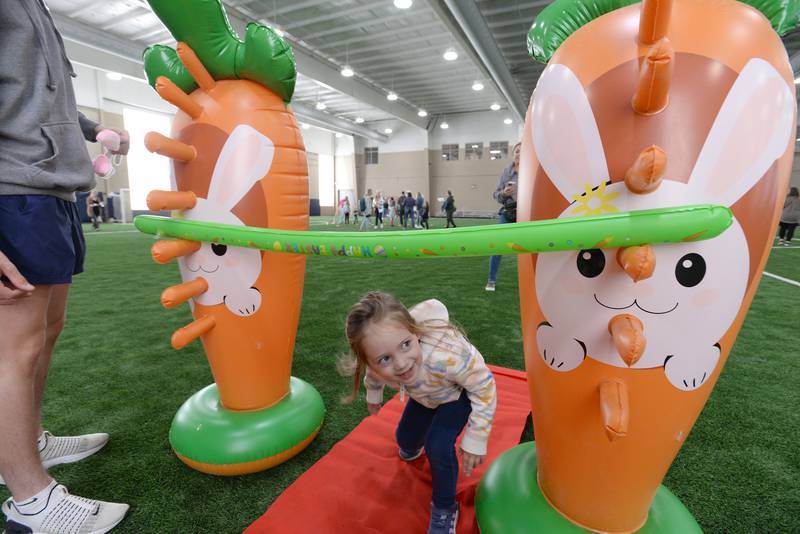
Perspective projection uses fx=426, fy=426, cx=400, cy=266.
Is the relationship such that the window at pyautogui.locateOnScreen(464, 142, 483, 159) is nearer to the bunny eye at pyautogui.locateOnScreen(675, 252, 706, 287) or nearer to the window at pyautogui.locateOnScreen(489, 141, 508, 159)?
the window at pyautogui.locateOnScreen(489, 141, 508, 159)

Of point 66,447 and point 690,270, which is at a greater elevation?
point 690,270

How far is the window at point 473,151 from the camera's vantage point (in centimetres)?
1891

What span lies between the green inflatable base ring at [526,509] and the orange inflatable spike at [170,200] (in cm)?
131

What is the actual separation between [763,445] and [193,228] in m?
2.27

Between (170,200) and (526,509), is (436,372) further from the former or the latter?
(170,200)

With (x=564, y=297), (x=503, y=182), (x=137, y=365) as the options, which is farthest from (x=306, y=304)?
(x=564, y=297)

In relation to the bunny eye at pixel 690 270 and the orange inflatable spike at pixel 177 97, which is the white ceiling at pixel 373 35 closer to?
the orange inflatable spike at pixel 177 97

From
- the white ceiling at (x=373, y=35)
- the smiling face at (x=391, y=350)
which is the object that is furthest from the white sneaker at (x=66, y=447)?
the white ceiling at (x=373, y=35)

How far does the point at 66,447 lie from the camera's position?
1.58 meters

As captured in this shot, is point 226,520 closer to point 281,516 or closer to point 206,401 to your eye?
point 281,516

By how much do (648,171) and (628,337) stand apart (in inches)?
12.5

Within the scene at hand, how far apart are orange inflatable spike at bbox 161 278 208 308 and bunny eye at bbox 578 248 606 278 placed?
1.20 metres

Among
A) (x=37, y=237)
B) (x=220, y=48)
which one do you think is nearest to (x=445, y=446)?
(x=37, y=237)

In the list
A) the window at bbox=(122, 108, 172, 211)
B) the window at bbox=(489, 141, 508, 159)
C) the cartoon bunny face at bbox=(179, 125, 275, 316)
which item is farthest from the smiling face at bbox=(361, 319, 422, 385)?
the window at bbox=(489, 141, 508, 159)
